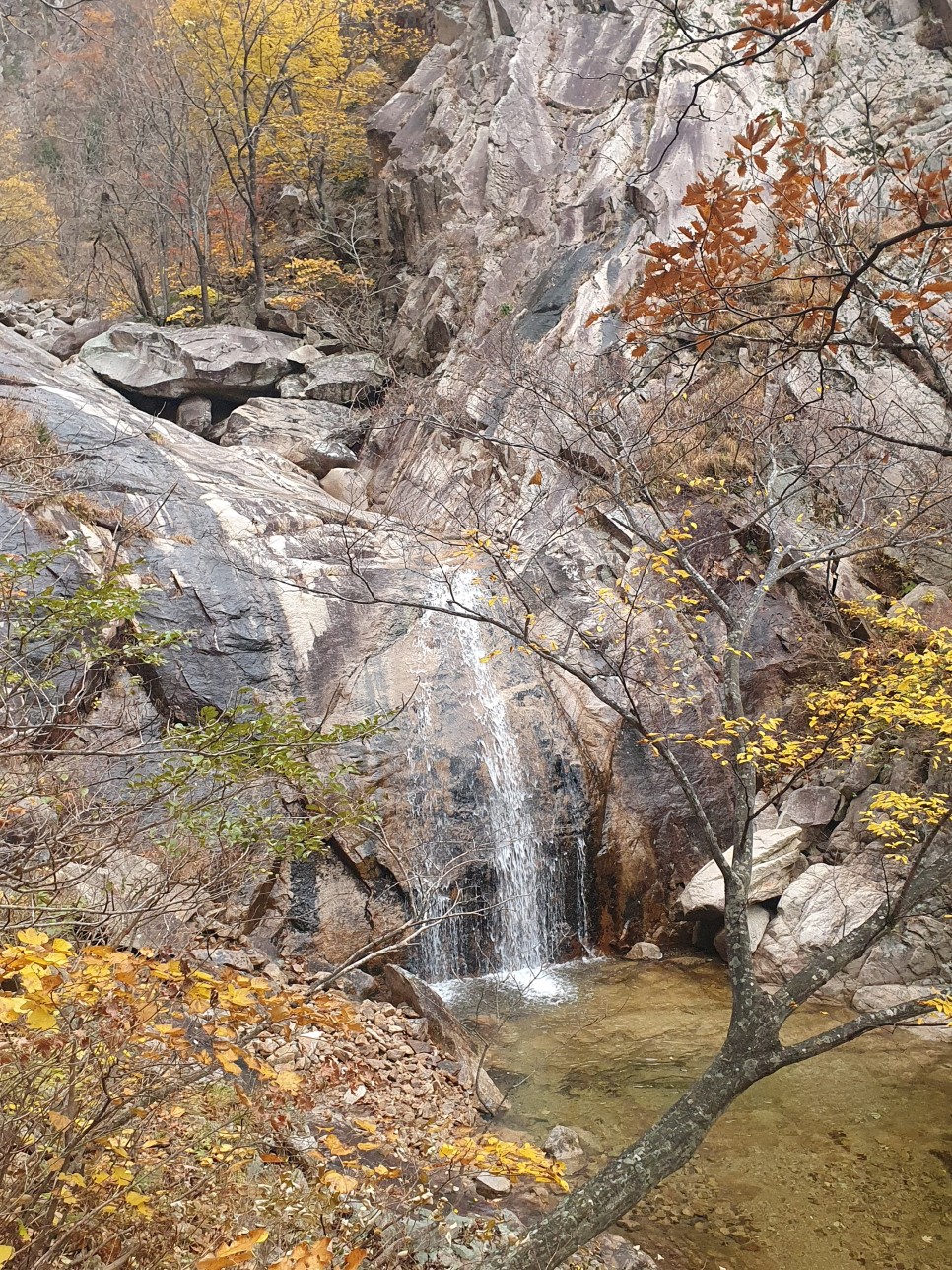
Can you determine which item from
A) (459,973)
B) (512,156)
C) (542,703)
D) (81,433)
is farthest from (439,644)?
(512,156)

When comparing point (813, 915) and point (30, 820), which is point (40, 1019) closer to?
point (30, 820)

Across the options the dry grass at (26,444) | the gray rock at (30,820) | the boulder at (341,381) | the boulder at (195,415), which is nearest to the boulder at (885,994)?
the gray rock at (30,820)

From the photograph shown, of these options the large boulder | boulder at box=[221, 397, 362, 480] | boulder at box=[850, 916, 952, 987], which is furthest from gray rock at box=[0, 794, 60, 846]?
the large boulder

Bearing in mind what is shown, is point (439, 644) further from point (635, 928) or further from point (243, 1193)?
point (243, 1193)

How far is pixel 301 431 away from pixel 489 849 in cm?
1017

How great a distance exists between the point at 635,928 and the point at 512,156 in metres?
16.7

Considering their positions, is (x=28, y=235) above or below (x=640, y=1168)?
above

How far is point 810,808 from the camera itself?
9.58 meters

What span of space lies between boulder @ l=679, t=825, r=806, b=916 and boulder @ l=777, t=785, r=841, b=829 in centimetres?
14

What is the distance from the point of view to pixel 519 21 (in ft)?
62.8

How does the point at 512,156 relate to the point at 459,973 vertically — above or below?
above

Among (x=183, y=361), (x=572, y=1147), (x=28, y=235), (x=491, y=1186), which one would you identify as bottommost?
(x=572, y=1147)

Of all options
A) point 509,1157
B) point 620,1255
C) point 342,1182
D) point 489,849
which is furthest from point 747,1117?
point 489,849

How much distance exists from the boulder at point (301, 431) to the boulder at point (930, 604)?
10581mm
